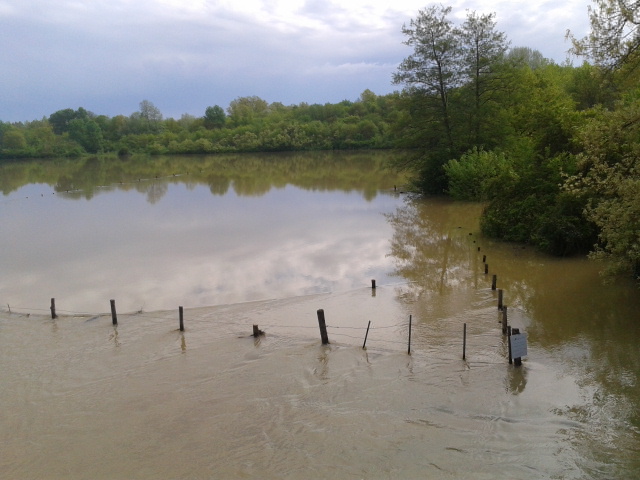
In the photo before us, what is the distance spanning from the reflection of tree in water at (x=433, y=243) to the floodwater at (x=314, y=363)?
0.58 feet

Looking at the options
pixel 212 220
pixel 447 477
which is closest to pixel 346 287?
pixel 447 477

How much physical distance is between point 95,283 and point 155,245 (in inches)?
280

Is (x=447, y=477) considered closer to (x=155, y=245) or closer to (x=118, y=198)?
(x=155, y=245)

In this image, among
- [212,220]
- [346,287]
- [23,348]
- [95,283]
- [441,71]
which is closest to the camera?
[23,348]

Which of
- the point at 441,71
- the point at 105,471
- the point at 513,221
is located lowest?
the point at 105,471

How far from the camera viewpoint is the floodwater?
9836 millimetres

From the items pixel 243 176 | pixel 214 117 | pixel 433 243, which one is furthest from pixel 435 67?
pixel 214 117

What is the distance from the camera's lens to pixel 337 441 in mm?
10258

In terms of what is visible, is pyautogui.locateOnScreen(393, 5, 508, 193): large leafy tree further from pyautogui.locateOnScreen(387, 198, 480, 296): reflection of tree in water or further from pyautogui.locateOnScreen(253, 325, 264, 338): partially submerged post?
pyautogui.locateOnScreen(253, 325, 264, 338): partially submerged post

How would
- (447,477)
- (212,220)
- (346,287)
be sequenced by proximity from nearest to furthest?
(447,477), (346,287), (212,220)

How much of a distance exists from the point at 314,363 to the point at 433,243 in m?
14.9

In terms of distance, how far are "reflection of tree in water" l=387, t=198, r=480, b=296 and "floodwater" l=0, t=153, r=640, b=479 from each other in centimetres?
18

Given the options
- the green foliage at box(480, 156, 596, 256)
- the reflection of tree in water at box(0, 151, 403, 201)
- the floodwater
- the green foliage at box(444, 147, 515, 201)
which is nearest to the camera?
the floodwater

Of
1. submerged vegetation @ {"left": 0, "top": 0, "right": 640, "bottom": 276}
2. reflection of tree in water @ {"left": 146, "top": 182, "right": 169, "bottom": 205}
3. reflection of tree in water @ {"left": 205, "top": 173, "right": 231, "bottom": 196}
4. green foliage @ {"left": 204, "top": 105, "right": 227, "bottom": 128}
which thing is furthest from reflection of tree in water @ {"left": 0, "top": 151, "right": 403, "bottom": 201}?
green foliage @ {"left": 204, "top": 105, "right": 227, "bottom": 128}
